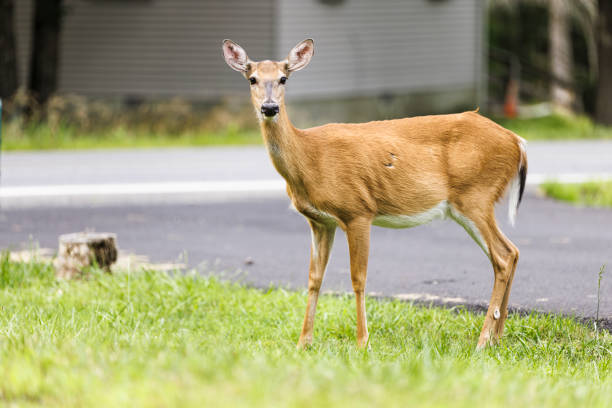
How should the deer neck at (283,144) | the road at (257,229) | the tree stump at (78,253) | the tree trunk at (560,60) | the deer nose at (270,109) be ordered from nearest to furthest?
the deer nose at (270,109) → the deer neck at (283,144) → the tree stump at (78,253) → the road at (257,229) → the tree trunk at (560,60)

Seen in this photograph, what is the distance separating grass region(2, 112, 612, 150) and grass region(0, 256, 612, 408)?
9.68m

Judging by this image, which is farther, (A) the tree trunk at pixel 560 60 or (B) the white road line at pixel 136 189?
(A) the tree trunk at pixel 560 60

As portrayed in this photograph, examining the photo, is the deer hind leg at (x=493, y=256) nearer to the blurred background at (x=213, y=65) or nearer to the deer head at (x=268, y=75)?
the deer head at (x=268, y=75)

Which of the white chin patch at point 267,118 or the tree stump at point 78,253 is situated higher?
the white chin patch at point 267,118

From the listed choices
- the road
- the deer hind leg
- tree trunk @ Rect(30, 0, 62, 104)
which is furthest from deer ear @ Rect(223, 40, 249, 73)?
tree trunk @ Rect(30, 0, 62, 104)

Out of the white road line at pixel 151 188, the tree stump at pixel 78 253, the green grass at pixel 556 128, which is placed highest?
the tree stump at pixel 78 253

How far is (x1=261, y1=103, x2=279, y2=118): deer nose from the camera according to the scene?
515cm

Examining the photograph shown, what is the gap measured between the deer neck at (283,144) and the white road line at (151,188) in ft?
24.3

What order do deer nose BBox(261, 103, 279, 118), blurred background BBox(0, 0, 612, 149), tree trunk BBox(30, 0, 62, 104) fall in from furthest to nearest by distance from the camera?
1. tree trunk BBox(30, 0, 62, 104)
2. blurred background BBox(0, 0, 612, 149)
3. deer nose BBox(261, 103, 279, 118)

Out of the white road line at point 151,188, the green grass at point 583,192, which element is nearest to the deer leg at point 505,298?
the green grass at point 583,192

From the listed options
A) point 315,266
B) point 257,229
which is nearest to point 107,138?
point 257,229

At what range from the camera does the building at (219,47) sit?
71.5 ft

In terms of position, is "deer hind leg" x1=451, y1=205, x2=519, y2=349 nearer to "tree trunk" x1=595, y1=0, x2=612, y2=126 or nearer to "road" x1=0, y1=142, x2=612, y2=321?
"road" x1=0, y1=142, x2=612, y2=321

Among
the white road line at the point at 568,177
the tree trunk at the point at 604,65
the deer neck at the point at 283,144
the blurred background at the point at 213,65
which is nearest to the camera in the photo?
the deer neck at the point at 283,144
